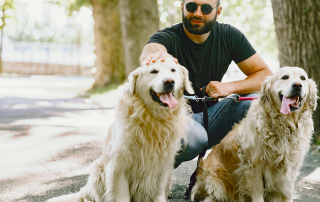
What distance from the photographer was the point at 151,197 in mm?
2826

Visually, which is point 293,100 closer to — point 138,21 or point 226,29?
point 226,29

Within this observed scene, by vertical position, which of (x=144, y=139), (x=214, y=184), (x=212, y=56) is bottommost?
(x=214, y=184)

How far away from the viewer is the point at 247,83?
136 inches

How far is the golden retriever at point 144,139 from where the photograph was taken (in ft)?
8.58

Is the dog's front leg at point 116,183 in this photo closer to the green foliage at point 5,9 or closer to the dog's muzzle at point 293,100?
the dog's muzzle at point 293,100

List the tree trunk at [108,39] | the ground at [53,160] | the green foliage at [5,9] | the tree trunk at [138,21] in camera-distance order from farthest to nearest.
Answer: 1. the green foliage at [5,9]
2. the tree trunk at [108,39]
3. the tree trunk at [138,21]
4. the ground at [53,160]

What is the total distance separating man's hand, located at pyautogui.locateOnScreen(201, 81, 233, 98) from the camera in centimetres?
329

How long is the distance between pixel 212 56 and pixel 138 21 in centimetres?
709

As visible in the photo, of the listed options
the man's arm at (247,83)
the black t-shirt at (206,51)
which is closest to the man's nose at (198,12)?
the black t-shirt at (206,51)

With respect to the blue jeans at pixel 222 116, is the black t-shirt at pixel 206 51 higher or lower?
higher

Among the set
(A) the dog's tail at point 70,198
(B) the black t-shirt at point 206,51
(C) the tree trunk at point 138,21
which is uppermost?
(C) the tree trunk at point 138,21

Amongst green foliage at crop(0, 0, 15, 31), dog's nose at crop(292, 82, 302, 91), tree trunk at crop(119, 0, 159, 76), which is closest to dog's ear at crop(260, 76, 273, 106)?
dog's nose at crop(292, 82, 302, 91)

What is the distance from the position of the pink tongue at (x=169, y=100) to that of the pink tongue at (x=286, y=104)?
3.35ft

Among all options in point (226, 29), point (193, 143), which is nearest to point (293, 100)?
point (193, 143)
